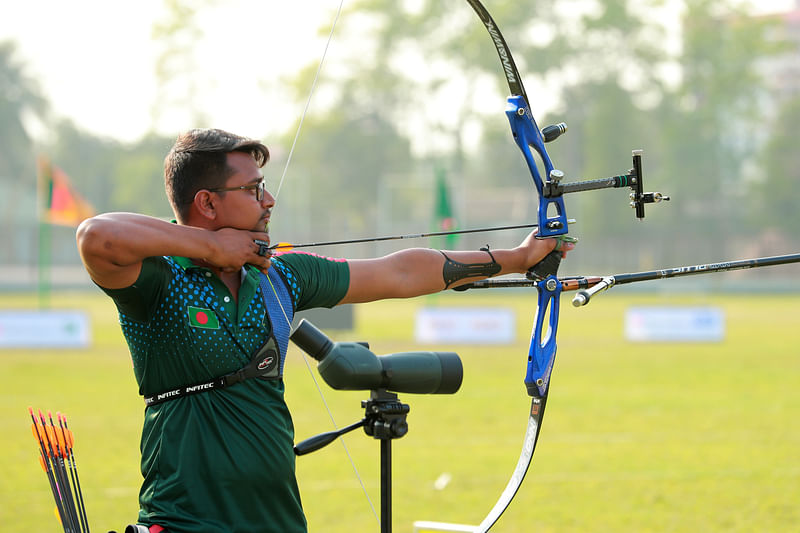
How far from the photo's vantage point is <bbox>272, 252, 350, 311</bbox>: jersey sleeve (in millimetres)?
2412

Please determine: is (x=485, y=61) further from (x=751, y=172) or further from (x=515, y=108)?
(x=515, y=108)

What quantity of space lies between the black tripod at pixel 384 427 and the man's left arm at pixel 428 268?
356 mm

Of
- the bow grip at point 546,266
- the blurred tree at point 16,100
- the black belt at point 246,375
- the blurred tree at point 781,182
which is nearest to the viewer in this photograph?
the black belt at point 246,375

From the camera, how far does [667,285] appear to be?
3719cm

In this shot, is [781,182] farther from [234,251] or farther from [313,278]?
[234,251]

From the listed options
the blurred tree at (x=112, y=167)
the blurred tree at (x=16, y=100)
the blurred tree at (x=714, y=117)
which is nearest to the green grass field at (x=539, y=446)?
the blurred tree at (x=112, y=167)

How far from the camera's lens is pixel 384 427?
87.8 inches

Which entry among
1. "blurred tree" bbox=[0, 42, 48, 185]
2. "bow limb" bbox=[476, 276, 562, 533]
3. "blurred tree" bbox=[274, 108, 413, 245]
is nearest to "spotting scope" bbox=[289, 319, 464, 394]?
"bow limb" bbox=[476, 276, 562, 533]

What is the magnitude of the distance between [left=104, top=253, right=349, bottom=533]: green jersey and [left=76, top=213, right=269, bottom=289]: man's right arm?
0.15 ft

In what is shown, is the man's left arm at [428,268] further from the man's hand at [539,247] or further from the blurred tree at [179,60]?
the blurred tree at [179,60]

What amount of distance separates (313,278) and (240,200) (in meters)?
Answer: 0.30

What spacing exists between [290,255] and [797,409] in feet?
26.7

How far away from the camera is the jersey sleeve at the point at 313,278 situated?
2412mm

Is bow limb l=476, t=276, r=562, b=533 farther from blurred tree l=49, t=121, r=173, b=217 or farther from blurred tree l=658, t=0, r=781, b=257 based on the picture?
blurred tree l=658, t=0, r=781, b=257
